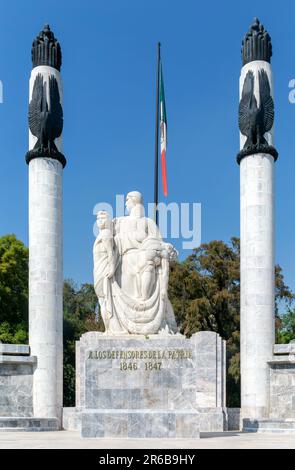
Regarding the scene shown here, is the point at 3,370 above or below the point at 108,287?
below

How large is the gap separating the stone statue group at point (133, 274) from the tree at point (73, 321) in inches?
748

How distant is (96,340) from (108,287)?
1.32 m

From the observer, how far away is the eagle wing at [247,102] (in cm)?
2330

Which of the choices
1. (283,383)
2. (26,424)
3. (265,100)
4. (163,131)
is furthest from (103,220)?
(163,131)

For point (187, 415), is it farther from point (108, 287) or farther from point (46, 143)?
point (46, 143)

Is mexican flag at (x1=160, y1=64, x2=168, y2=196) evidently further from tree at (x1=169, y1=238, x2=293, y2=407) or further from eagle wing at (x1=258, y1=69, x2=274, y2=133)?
tree at (x1=169, y1=238, x2=293, y2=407)

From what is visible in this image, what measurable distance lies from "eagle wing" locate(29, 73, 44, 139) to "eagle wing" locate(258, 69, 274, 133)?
258 inches

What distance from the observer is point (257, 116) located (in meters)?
23.1

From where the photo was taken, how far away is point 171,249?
1728cm

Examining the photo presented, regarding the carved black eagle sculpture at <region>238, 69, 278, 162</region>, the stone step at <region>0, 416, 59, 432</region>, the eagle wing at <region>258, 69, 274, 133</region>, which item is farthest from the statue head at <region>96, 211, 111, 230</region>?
the eagle wing at <region>258, 69, 274, 133</region>

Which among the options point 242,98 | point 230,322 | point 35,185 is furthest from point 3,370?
point 230,322

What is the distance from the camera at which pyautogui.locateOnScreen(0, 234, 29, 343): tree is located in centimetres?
3188

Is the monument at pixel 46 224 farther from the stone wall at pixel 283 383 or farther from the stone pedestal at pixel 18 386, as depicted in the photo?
the stone wall at pixel 283 383

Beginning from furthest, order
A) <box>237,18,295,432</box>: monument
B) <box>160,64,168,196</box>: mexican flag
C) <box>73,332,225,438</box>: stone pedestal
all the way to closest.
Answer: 1. <box>160,64,168,196</box>: mexican flag
2. <box>237,18,295,432</box>: monument
3. <box>73,332,225,438</box>: stone pedestal
